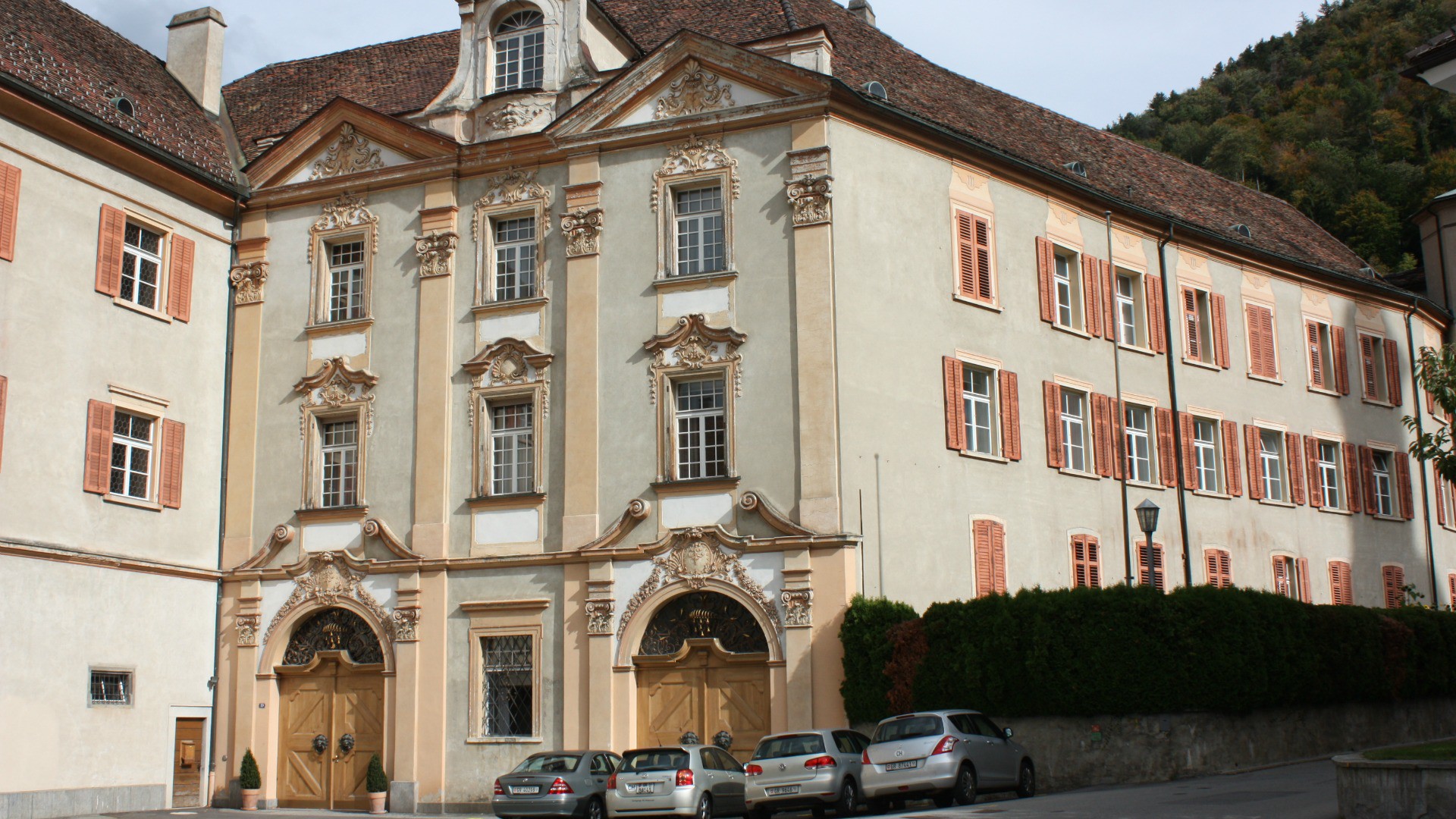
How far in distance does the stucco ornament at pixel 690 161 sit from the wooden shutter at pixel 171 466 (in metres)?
9.96

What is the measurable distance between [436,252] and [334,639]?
757 centimetres

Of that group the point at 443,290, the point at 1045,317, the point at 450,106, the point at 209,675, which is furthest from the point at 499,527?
the point at 1045,317

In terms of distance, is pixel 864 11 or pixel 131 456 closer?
pixel 131 456

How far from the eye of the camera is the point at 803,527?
24656 millimetres

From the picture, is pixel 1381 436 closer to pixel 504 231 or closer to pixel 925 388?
pixel 925 388

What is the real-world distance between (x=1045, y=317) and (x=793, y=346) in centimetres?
669

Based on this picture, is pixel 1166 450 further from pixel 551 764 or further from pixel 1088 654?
pixel 551 764

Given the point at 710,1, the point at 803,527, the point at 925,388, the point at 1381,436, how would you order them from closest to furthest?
the point at 803,527 → the point at 925,388 → the point at 710,1 → the point at 1381,436

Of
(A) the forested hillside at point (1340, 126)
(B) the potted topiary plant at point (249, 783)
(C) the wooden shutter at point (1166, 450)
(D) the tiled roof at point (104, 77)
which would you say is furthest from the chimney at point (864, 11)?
(A) the forested hillside at point (1340, 126)

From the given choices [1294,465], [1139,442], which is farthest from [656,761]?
[1294,465]

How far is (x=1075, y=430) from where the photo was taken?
29953mm

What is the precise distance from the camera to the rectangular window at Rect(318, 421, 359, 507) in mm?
28547

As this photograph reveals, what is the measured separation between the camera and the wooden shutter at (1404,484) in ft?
122

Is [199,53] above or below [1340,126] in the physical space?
below
